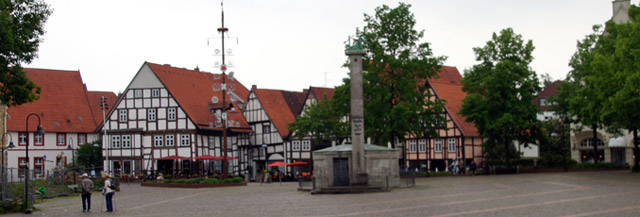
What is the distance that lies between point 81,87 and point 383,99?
37207 millimetres

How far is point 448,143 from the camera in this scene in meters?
65.4

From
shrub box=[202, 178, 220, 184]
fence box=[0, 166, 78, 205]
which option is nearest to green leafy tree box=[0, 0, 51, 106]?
fence box=[0, 166, 78, 205]

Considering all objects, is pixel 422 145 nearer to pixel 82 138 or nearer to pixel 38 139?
pixel 82 138

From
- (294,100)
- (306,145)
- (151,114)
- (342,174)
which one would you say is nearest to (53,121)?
(151,114)

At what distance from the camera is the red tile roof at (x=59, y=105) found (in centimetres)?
6969

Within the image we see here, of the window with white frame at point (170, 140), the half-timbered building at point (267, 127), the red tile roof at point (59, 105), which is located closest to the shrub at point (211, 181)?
the window with white frame at point (170, 140)

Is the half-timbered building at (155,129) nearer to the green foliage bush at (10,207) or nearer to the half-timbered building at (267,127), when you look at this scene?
the half-timbered building at (267,127)

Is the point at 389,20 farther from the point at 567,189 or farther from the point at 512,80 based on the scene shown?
the point at 567,189

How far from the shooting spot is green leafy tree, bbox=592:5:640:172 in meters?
38.7

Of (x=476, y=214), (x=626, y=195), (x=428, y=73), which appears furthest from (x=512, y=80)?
(x=476, y=214)

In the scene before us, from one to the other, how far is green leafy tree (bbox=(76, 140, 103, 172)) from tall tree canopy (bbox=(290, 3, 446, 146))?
87.3 ft

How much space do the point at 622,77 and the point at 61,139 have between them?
49.5 m

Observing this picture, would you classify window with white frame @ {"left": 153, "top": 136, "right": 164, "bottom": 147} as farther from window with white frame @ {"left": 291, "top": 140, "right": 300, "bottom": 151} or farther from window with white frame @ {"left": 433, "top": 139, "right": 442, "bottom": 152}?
window with white frame @ {"left": 433, "top": 139, "right": 442, "bottom": 152}

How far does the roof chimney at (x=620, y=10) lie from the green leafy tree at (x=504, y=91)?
1491cm
